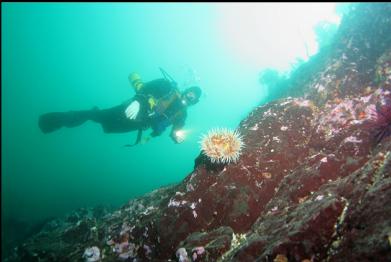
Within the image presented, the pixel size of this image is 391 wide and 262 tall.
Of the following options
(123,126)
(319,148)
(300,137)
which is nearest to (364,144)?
(319,148)

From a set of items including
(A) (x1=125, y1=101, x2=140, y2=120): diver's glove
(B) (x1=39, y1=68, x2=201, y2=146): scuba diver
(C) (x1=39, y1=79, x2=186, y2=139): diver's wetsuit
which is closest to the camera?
(A) (x1=125, y1=101, x2=140, y2=120): diver's glove

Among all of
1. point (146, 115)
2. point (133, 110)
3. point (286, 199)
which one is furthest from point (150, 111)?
point (286, 199)

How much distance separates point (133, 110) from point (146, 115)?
3.20 ft

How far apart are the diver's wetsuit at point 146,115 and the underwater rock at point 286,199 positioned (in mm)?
2815

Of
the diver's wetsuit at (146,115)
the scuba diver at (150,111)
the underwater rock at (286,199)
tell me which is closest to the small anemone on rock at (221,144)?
the underwater rock at (286,199)

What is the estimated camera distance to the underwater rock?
9.21ft

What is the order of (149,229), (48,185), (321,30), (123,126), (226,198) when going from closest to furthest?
(226,198)
(149,229)
(123,126)
(321,30)
(48,185)

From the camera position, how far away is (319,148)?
208 inches

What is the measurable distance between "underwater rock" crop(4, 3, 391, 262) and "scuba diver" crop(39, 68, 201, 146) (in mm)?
2730

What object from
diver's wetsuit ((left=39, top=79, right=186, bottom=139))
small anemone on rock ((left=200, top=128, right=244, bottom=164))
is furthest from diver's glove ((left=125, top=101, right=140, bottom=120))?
small anemone on rock ((left=200, top=128, right=244, bottom=164))

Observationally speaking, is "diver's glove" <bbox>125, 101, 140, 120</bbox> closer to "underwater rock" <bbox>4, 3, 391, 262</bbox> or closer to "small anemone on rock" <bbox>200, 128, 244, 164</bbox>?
"underwater rock" <bbox>4, 3, 391, 262</bbox>

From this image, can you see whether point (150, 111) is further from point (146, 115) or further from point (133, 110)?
point (133, 110)

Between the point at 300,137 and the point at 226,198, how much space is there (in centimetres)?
186

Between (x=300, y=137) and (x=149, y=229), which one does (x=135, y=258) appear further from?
(x=300, y=137)
